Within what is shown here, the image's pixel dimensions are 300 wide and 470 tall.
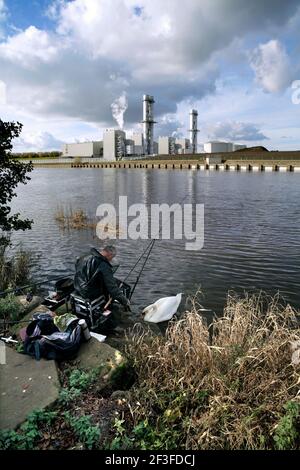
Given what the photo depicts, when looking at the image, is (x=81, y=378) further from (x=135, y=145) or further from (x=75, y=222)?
(x=135, y=145)

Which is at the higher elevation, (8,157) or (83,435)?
(8,157)

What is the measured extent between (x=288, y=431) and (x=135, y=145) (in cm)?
17100

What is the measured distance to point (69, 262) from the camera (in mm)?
14117

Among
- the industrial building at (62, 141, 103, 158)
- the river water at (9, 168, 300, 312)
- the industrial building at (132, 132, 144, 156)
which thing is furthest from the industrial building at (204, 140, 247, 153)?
the river water at (9, 168, 300, 312)

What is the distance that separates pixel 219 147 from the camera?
6875 inches

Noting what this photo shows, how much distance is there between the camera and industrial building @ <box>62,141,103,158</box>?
165250 mm

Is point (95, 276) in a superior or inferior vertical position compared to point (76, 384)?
superior

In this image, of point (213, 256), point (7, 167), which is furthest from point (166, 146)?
point (7, 167)

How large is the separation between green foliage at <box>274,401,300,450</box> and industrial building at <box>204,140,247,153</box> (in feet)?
570

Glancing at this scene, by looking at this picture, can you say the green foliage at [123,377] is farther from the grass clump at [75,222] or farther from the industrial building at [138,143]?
the industrial building at [138,143]

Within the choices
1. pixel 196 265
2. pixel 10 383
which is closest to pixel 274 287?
pixel 196 265

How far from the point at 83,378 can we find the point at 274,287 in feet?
26.2

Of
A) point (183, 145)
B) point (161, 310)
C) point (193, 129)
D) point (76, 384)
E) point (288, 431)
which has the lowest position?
point (161, 310)
